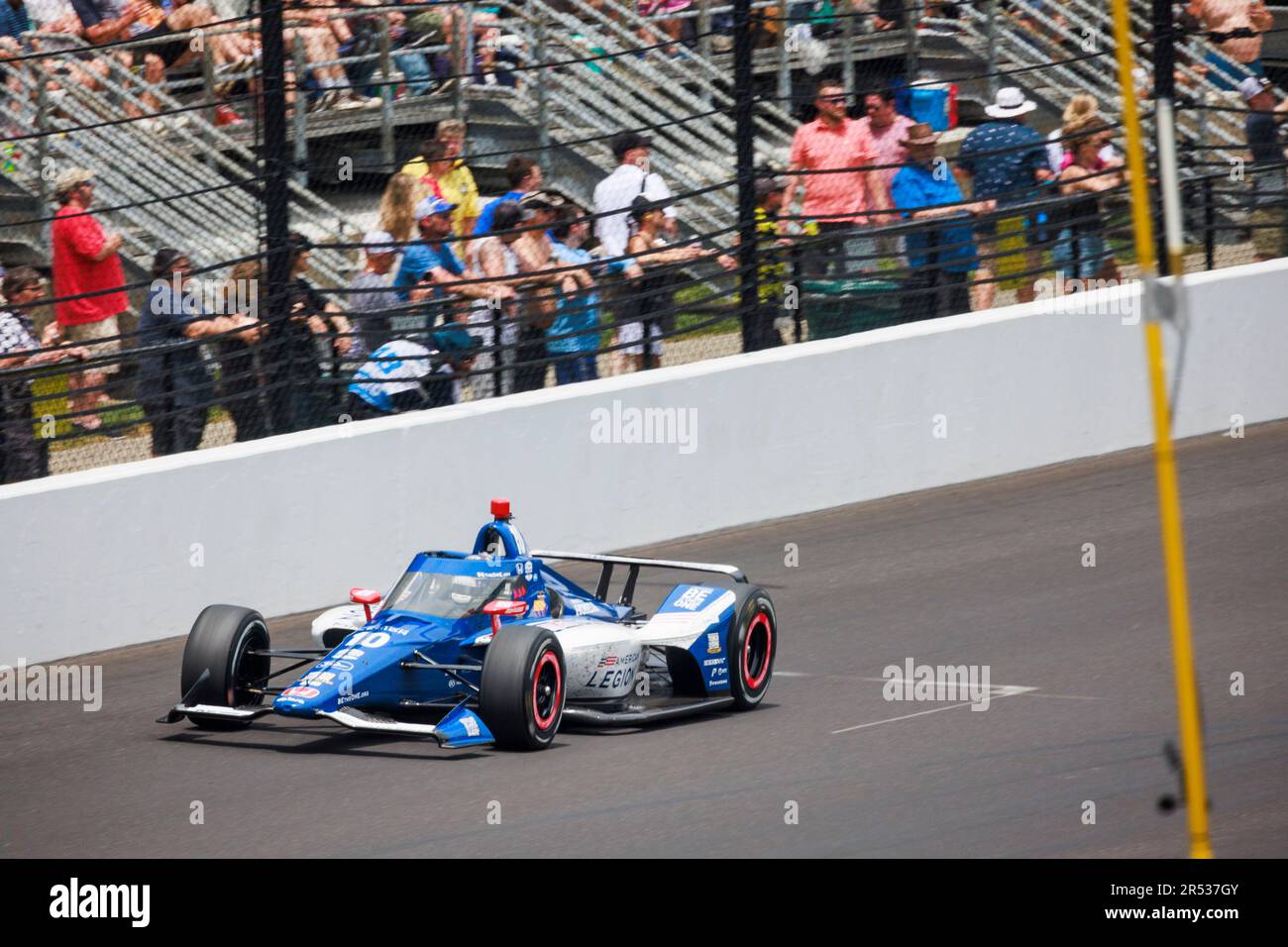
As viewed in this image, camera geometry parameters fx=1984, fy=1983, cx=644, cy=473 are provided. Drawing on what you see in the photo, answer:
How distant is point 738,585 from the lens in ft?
29.7

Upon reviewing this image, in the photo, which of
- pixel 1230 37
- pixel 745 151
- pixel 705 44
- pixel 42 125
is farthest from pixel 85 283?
pixel 1230 37

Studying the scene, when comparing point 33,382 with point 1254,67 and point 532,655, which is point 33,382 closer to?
point 532,655

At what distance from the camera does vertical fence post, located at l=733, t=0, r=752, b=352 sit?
1251 centimetres

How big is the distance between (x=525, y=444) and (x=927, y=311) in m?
3.27

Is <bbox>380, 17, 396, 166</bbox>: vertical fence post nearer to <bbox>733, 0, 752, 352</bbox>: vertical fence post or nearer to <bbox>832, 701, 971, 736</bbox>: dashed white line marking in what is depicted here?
<bbox>733, 0, 752, 352</bbox>: vertical fence post

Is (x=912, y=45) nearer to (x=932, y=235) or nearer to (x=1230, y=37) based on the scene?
(x=932, y=235)

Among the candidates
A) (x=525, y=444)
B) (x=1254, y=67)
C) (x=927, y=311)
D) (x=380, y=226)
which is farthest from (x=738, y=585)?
(x=1254, y=67)

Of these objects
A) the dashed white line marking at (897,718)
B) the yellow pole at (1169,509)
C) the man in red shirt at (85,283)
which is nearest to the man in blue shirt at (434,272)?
the man in red shirt at (85,283)

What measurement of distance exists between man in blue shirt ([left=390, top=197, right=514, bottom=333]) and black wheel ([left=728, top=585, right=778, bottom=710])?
11.3 feet

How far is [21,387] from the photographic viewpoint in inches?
400

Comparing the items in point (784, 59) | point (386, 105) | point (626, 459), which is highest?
point (784, 59)

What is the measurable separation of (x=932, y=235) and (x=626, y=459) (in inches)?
111

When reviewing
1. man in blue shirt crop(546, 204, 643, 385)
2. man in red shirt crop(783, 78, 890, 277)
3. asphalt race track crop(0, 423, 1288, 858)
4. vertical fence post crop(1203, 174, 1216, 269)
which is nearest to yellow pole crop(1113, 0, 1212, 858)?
asphalt race track crop(0, 423, 1288, 858)

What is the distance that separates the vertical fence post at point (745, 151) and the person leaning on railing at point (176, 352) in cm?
329
